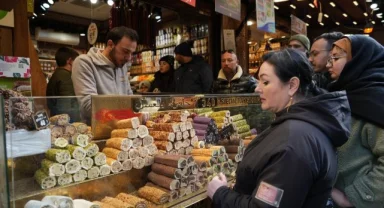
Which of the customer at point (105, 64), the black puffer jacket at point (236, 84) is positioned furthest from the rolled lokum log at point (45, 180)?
the black puffer jacket at point (236, 84)

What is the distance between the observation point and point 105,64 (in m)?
2.62

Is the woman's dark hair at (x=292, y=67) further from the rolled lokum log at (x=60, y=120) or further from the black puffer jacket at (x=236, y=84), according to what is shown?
the black puffer jacket at (x=236, y=84)

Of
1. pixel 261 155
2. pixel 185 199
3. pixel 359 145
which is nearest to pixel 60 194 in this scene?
pixel 185 199

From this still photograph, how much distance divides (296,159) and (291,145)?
0.05 metres

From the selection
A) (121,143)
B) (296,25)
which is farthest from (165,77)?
(121,143)

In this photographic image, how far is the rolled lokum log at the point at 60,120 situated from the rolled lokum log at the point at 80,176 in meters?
0.28

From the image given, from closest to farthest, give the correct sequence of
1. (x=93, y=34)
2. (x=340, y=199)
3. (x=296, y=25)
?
(x=340, y=199) → (x=93, y=34) → (x=296, y=25)

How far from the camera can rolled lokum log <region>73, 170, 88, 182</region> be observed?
164cm

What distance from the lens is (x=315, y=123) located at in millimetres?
1320

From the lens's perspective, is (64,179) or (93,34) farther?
(93,34)

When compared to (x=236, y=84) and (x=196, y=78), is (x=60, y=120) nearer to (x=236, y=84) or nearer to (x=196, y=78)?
(x=236, y=84)

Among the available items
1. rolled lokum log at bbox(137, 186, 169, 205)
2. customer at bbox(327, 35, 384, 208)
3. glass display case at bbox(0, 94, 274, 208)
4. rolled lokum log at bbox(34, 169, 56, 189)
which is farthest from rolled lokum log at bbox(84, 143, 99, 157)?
customer at bbox(327, 35, 384, 208)

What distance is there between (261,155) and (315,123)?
10.1 inches

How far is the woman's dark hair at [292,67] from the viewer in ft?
4.69
